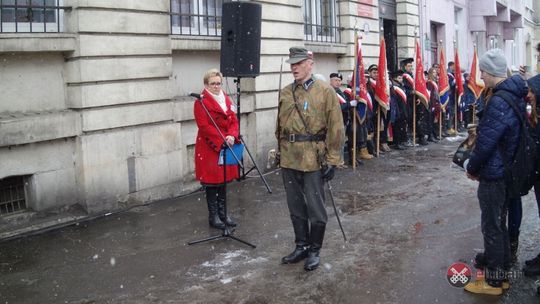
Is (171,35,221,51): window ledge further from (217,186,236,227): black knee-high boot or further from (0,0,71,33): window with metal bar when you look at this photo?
(217,186,236,227): black knee-high boot

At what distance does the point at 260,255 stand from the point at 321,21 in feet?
31.2

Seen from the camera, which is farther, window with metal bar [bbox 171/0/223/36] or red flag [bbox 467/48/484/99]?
red flag [bbox 467/48/484/99]

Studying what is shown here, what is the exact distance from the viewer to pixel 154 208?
27.4 feet

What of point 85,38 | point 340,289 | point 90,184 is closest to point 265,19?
point 85,38

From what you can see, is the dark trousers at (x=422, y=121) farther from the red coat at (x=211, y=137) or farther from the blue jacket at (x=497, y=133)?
the blue jacket at (x=497, y=133)

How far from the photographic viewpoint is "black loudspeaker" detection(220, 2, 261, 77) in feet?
25.0

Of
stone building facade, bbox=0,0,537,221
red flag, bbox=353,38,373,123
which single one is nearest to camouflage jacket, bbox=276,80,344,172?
stone building facade, bbox=0,0,537,221

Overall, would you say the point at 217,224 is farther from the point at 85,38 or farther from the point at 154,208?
the point at 85,38

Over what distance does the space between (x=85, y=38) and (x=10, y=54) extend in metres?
0.98

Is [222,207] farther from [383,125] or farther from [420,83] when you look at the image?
[420,83]

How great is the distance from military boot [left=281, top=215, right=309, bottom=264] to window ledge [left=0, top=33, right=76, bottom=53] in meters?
4.07

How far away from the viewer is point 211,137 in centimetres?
670

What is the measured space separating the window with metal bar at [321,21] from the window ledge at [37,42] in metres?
6.98

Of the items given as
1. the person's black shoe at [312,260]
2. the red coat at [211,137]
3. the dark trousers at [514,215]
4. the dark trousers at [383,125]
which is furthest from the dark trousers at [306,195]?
the dark trousers at [383,125]
